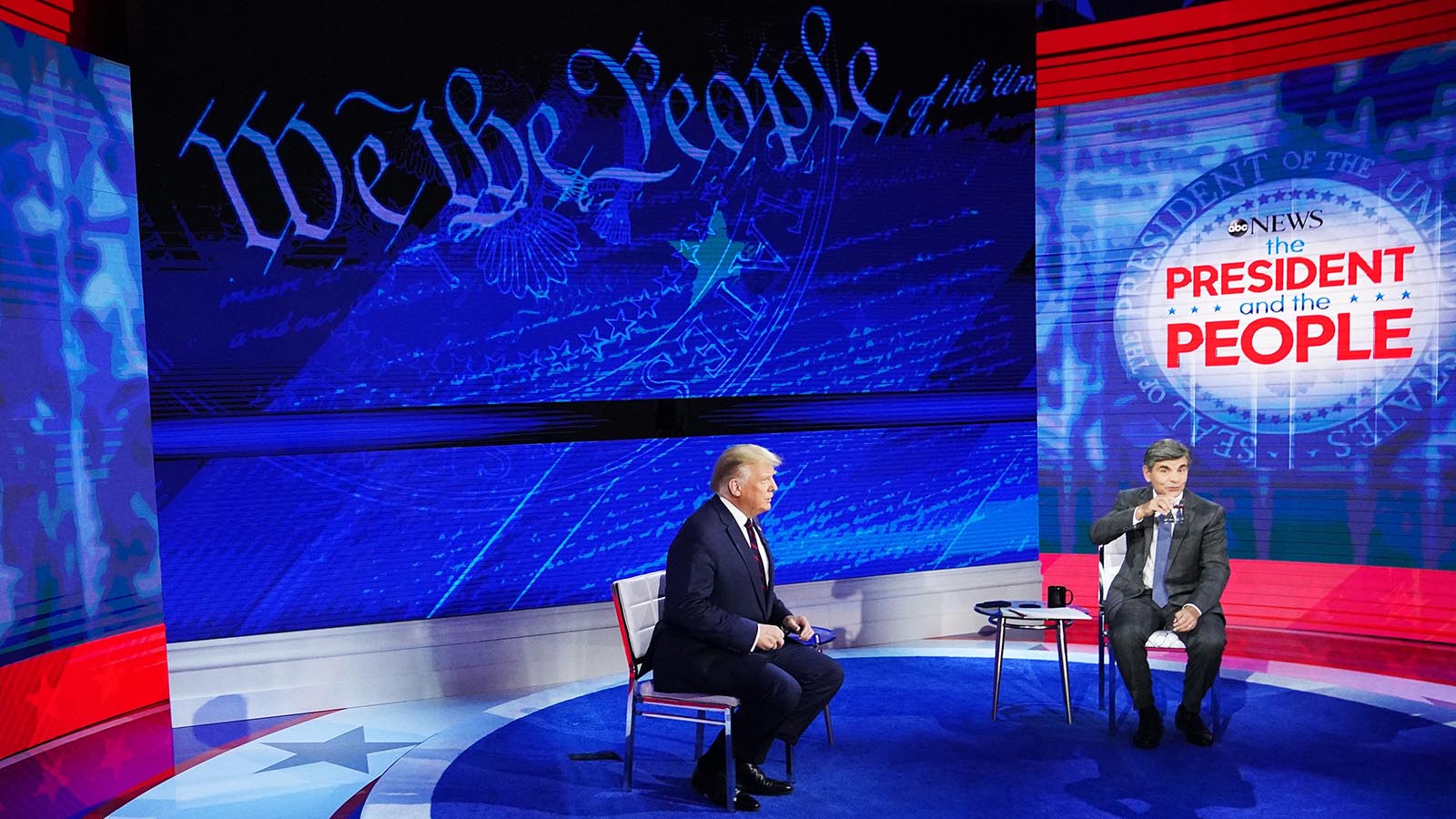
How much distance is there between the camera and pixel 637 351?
5.64 metres

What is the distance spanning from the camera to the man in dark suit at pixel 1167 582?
13.8 feet

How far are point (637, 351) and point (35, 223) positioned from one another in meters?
2.61

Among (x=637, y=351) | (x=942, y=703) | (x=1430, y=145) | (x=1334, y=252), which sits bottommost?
(x=942, y=703)

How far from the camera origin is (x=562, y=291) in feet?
18.0

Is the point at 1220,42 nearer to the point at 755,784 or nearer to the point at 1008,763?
the point at 1008,763

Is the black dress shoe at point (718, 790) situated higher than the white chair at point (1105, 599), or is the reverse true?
the white chair at point (1105, 599)

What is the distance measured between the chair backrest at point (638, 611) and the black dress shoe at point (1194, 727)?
1986 millimetres

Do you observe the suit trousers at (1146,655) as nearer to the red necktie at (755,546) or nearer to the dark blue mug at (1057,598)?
the dark blue mug at (1057,598)

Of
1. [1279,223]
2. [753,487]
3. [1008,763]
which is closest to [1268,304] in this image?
[1279,223]

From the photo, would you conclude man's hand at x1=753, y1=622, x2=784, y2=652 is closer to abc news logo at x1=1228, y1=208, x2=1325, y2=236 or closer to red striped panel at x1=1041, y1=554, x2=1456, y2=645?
red striped panel at x1=1041, y1=554, x2=1456, y2=645

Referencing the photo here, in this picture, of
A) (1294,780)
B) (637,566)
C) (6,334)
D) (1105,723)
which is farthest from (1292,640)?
(6,334)

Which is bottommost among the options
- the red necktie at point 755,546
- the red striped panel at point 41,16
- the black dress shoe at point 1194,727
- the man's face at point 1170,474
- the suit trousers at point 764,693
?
the black dress shoe at point 1194,727

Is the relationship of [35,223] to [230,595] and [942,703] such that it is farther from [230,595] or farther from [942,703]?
[942,703]

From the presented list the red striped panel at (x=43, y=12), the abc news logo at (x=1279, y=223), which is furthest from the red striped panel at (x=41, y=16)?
the abc news logo at (x=1279, y=223)
